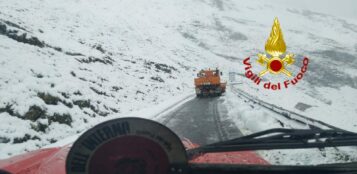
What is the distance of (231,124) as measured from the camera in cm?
1015

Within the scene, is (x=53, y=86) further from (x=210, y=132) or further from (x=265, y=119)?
(x=265, y=119)

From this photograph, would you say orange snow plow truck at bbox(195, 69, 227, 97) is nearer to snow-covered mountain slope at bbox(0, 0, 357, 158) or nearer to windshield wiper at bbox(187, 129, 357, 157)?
snow-covered mountain slope at bbox(0, 0, 357, 158)

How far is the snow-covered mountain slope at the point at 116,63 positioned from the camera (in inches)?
422

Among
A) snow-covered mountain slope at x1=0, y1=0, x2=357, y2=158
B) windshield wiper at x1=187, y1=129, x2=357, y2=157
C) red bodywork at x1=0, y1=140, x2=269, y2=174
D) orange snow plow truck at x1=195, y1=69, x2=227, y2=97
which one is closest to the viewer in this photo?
red bodywork at x1=0, y1=140, x2=269, y2=174

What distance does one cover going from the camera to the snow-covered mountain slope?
10.7m

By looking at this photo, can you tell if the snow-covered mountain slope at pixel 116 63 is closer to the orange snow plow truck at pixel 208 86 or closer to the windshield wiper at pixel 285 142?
the orange snow plow truck at pixel 208 86

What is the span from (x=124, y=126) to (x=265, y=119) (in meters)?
7.46

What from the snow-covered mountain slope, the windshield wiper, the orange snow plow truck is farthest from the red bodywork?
the orange snow plow truck

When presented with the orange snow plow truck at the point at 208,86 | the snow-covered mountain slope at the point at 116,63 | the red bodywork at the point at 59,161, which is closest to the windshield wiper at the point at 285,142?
the red bodywork at the point at 59,161

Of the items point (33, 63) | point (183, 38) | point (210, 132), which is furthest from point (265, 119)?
point (183, 38)

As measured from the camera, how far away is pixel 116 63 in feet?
96.7

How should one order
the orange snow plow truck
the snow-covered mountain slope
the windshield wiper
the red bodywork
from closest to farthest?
the red bodywork → the windshield wiper → the snow-covered mountain slope → the orange snow plow truck

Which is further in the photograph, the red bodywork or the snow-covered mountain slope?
the snow-covered mountain slope

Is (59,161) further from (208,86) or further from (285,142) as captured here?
(208,86)
